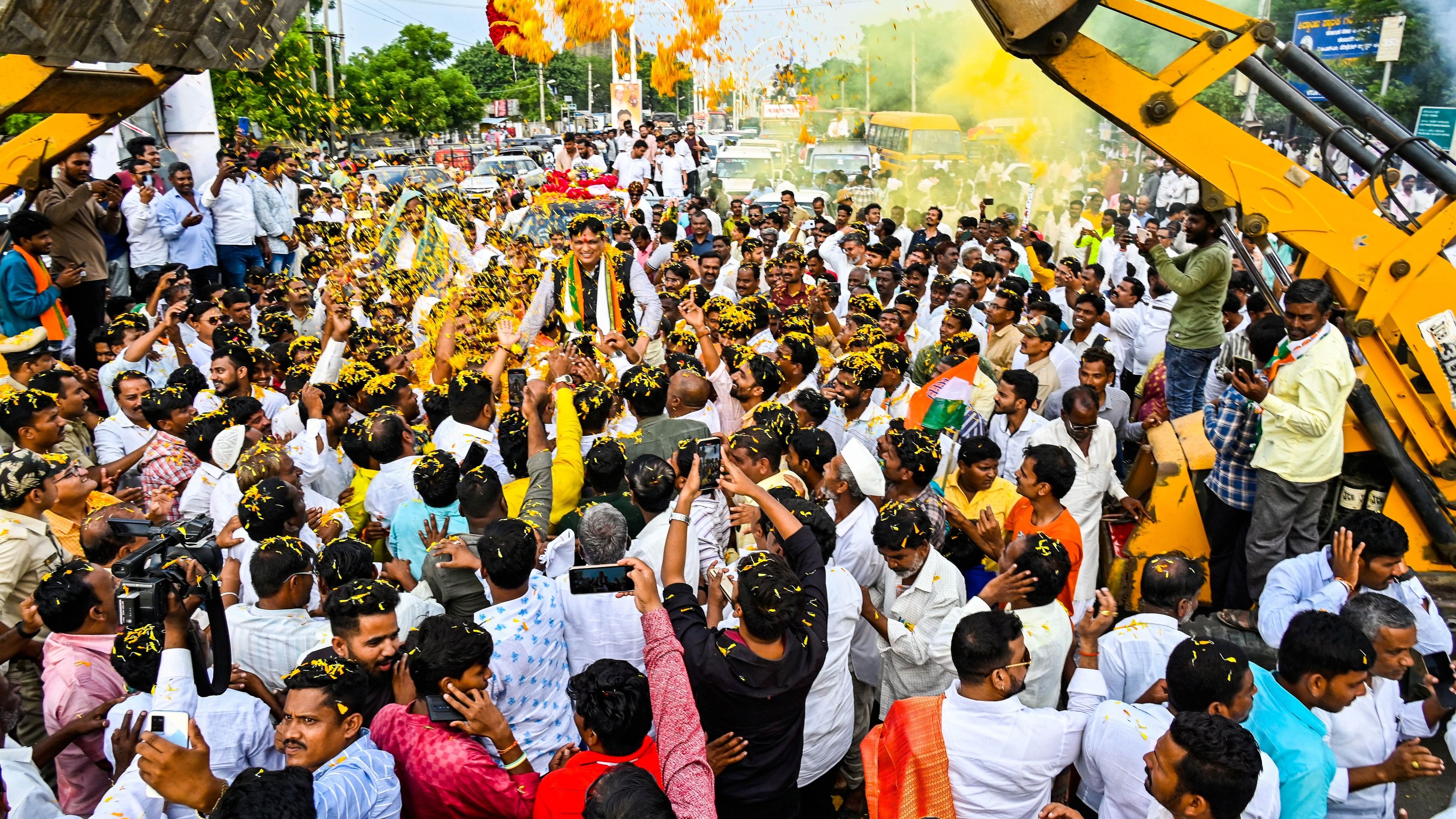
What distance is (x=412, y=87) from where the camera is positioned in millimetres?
33219

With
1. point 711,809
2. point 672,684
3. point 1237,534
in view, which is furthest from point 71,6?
point 1237,534

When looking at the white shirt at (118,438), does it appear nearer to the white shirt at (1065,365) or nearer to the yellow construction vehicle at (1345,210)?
the yellow construction vehicle at (1345,210)

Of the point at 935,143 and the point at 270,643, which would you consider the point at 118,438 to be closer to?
the point at 270,643

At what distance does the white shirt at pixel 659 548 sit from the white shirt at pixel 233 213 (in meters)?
9.37

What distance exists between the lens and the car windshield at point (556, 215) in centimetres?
1333

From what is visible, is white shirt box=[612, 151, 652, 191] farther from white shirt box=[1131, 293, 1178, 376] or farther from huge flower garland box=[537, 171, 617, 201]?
white shirt box=[1131, 293, 1178, 376]

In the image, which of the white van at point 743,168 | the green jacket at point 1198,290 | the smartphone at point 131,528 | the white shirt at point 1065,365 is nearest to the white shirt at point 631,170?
the white van at point 743,168

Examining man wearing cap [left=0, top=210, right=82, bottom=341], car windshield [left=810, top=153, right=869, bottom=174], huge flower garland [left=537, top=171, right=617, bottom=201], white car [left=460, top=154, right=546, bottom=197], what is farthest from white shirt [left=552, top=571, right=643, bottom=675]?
car windshield [left=810, top=153, right=869, bottom=174]

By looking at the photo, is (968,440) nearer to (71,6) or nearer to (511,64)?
(71,6)

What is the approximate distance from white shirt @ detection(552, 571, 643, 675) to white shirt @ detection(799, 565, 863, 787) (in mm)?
737

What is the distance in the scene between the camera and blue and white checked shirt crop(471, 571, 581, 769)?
3756 mm

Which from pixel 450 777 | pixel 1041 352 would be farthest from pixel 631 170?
pixel 450 777

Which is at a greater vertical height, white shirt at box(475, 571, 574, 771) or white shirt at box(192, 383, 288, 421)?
white shirt at box(192, 383, 288, 421)

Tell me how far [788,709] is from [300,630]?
76.3 inches
